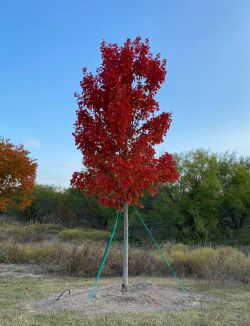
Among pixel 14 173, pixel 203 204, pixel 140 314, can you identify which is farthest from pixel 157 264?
pixel 203 204

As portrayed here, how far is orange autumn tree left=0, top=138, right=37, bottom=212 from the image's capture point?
1911 cm

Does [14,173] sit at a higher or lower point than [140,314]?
higher

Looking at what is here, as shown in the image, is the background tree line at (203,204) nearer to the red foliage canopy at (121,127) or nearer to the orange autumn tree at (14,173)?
the orange autumn tree at (14,173)

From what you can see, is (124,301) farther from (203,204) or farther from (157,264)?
(203,204)

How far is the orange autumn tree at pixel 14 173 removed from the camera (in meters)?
19.1

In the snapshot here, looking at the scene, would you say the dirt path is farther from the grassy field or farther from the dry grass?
the dry grass

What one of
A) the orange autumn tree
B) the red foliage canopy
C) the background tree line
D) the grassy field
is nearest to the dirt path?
the grassy field

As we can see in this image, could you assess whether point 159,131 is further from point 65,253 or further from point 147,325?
point 65,253

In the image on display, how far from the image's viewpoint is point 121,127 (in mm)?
7547

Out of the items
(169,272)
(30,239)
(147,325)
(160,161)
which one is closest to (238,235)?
(30,239)

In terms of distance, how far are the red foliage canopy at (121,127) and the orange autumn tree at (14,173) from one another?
1158cm

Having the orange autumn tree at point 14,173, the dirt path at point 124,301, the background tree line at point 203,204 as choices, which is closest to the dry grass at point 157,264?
the dirt path at point 124,301

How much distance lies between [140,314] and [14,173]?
44.5 ft

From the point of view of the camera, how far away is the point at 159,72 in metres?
8.12
